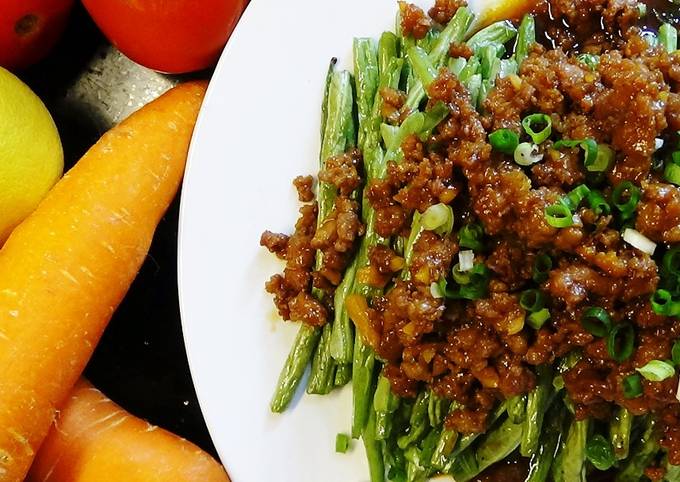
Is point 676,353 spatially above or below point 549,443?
above

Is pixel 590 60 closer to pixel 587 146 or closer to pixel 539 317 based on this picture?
pixel 587 146

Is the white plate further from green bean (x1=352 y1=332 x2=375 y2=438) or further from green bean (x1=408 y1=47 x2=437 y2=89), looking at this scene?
green bean (x1=408 y1=47 x2=437 y2=89)

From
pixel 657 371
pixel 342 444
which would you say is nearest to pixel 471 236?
pixel 657 371

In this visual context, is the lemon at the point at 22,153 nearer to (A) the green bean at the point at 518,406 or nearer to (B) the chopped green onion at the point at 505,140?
(B) the chopped green onion at the point at 505,140

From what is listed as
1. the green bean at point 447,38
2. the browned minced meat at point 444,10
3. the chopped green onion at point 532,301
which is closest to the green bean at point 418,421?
the chopped green onion at point 532,301

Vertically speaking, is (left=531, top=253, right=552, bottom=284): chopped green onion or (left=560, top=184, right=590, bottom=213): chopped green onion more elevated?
(left=560, top=184, right=590, bottom=213): chopped green onion

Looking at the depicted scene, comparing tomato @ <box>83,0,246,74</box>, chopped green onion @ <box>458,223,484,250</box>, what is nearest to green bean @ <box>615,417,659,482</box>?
chopped green onion @ <box>458,223,484,250</box>
